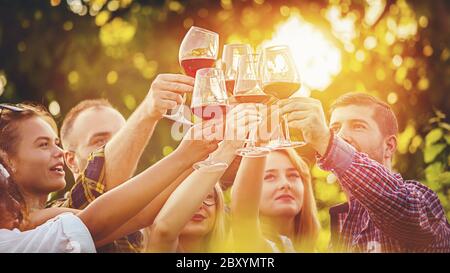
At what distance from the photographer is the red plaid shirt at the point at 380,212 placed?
2676 mm

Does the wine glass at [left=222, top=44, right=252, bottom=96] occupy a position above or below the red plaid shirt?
above

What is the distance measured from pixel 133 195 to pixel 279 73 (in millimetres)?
767

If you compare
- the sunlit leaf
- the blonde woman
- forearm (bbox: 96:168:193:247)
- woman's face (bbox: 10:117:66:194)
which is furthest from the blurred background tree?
forearm (bbox: 96:168:193:247)

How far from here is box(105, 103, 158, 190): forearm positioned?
2.88 m

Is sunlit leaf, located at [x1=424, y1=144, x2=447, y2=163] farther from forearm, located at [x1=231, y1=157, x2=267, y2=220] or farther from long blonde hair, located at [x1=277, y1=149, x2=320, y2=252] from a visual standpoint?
forearm, located at [x1=231, y1=157, x2=267, y2=220]

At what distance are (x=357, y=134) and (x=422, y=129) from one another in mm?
401

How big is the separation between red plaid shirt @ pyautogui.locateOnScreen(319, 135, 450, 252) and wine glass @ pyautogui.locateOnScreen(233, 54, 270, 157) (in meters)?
0.37

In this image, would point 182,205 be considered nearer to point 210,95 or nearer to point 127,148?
point 127,148

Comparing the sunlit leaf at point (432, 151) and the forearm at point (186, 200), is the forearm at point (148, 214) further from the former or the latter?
the sunlit leaf at point (432, 151)

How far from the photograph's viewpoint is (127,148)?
113 inches

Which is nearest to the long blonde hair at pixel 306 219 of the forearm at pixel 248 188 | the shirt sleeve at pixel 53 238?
the forearm at pixel 248 188

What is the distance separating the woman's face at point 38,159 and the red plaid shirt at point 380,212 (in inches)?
47.7
